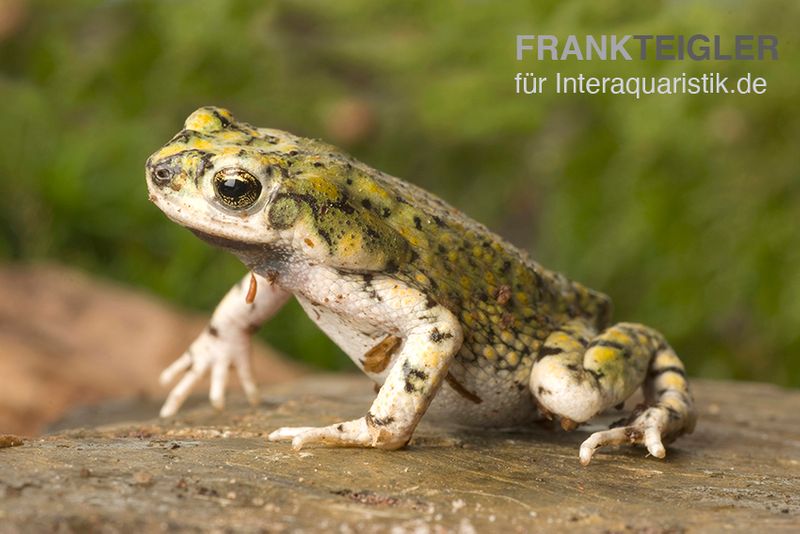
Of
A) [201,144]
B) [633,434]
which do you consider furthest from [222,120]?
[633,434]

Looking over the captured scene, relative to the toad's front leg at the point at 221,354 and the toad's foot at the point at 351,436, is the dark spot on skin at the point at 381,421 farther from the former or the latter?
the toad's front leg at the point at 221,354

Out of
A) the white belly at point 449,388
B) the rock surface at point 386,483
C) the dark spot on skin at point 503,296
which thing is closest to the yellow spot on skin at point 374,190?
the white belly at point 449,388

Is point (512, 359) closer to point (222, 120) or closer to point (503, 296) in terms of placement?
point (503, 296)

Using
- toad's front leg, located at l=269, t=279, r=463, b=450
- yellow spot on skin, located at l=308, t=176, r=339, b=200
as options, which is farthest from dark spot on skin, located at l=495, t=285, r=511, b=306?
yellow spot on skin, located at l=308, t=176, r=339, b=200

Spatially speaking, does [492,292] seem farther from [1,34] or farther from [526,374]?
[1,34]

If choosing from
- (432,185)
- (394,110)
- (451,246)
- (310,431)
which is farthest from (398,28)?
(310,431)

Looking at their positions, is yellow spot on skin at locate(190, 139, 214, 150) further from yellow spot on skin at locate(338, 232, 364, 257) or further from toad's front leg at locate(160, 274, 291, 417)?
toad's front leg at locate(160, 274, 291, 417)
